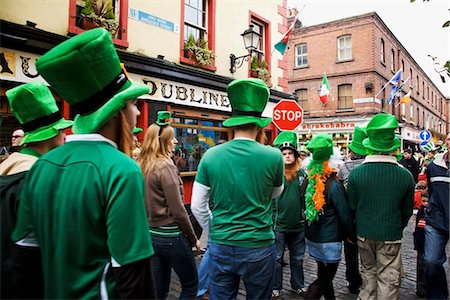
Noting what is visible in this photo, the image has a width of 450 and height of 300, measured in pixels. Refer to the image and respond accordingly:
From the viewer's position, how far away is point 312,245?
3.68 m

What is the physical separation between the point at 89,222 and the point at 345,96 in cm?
2526

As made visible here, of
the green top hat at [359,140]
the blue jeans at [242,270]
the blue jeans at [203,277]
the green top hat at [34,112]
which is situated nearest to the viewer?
the green top hat at [34,112]

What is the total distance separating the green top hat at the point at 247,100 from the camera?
2.60 metres

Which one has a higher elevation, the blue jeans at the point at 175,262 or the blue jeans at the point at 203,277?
the blue jeans at the point at 175,262

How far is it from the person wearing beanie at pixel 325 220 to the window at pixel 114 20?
18.4 ft

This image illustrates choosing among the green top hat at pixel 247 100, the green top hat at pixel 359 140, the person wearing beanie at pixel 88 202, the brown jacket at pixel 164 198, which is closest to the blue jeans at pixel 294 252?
the green top hat at pixel 359 140

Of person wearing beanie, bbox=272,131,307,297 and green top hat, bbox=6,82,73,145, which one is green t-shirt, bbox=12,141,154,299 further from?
person wearing beanie, bbox=272,131,307,297

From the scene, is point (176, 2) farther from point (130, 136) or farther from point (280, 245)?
point (130, 136)

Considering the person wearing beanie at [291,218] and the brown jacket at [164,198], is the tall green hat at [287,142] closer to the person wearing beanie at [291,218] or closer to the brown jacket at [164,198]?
the person wearing beanie at [291,218]

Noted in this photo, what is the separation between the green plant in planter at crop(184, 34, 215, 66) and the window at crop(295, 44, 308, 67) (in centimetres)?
1806

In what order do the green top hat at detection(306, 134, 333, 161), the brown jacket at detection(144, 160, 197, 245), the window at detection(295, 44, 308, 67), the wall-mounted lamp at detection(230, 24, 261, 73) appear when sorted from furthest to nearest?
Result: the window at detection(295, 44, 308, 67)
the wall-mounted lamp at detection(230, 24, 261, 73)
the green top hat at detection(306, 134, 333, 161)
the brown jacket at detection(144, 160, 197, 245)

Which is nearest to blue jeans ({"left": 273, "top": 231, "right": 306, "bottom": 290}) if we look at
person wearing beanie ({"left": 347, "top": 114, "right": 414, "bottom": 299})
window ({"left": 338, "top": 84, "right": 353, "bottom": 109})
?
person wearing beanie ({"left": 347, "top": 114, "right": 414, "bottom": 299})

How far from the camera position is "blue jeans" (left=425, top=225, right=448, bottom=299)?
3.61 m

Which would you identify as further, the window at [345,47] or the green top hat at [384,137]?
the window at [345,47]
